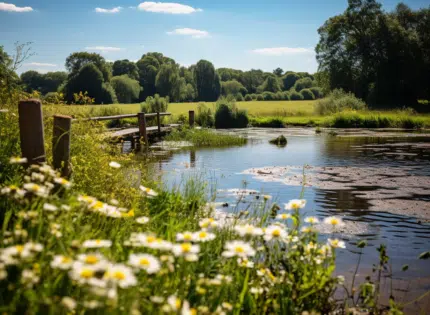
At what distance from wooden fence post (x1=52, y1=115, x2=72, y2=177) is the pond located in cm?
200

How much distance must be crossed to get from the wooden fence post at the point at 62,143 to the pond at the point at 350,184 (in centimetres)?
200

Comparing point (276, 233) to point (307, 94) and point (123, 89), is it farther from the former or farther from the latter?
point (307, 94)

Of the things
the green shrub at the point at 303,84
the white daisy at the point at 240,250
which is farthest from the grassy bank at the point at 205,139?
the green shrub at the point at 303,84

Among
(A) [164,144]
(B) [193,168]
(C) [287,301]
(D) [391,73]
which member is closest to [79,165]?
(C) [287,301]

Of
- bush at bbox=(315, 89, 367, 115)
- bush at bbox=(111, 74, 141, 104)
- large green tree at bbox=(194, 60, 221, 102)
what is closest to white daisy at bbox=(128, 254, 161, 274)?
bush at bbox=(315, 89, 367, 115)

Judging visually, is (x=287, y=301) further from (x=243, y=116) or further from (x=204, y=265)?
(x=243, y=116)

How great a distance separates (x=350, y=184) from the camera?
11.7m

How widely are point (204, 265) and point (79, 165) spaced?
3321 millimetres

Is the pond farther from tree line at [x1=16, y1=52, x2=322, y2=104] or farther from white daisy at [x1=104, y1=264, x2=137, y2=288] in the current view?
tree line at [x1=16, y1=52, x2=322, y2=104]

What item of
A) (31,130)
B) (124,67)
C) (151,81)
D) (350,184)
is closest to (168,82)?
(151,81)

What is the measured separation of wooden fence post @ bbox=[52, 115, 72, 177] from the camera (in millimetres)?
5066

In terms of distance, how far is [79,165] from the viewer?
20.5ft

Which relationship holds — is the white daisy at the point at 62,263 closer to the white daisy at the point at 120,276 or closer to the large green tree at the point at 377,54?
the white daisy at the point at 120,276

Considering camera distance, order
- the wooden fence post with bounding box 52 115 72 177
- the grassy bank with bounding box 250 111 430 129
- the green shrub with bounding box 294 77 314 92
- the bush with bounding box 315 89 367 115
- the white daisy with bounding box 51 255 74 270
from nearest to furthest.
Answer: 1. the white daisy with bounding box 51 255 74 270
2. the wooden fence post with bounding box 52 115 72 177
3. the grassy bank with bounding box 250 111 430 129
4. the bush with bounding box 315 89 367 115
5. the green shrub with bounding box 294 77 314 92
